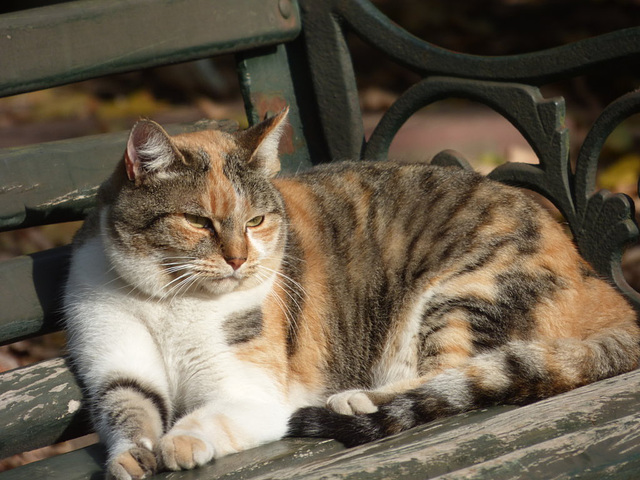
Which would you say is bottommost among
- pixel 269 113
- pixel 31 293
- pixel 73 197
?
pixel 31 293

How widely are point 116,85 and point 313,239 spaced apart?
616cm

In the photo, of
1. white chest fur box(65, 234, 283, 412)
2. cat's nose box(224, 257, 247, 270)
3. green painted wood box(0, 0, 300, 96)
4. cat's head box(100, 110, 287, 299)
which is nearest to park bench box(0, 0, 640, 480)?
green painted wood box(0, 0, 300, 96)

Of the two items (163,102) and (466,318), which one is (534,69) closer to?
(466,318)

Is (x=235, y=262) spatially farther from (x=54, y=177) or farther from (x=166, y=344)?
(x=54, y=177)

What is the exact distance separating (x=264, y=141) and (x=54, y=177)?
72 centimetres

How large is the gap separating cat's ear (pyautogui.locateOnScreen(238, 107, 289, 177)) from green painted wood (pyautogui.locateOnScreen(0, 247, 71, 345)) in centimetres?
74

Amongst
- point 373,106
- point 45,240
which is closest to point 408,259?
point 45,240

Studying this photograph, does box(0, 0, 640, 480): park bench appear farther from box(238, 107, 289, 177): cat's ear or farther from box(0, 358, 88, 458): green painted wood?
box(238, 107, 289, 177): cat's ear

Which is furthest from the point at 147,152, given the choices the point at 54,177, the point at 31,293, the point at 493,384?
the point at 493,384

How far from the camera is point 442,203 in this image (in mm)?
2754

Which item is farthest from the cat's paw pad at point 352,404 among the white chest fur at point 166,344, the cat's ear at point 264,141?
the cat's ear at point 264,141

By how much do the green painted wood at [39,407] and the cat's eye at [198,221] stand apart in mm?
656

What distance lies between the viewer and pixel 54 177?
2.67m

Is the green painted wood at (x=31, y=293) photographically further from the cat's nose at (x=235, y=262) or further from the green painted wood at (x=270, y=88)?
the green painted wood at (x=270, y=88)
